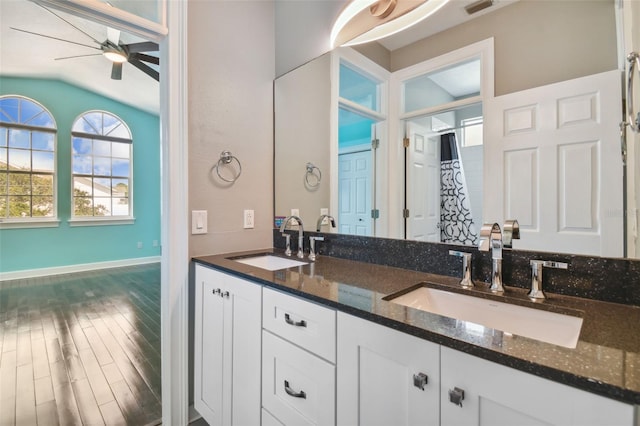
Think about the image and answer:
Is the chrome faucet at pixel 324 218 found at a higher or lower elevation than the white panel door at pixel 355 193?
lower

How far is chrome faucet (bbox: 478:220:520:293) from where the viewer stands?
0.95 m

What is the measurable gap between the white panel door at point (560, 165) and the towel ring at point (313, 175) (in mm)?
981

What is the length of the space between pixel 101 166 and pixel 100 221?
3.34 feet

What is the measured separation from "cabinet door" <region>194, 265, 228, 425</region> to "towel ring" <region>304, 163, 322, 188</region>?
0.81m

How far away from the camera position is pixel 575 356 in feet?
1.87

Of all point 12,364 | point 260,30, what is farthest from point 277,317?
point 12,364

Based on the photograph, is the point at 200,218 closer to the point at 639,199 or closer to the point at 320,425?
the point at 320,425

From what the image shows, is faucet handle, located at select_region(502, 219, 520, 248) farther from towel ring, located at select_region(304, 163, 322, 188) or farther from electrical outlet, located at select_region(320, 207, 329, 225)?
Answer: towel ring, located at select_region(304, 163, 322, 188)

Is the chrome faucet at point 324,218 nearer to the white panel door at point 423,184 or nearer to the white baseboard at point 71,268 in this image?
the white panel door at point 423,184

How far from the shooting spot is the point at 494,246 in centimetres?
100

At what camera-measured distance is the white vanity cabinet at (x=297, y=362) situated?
3.08 feet

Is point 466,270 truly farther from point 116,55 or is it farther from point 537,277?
point 116,55

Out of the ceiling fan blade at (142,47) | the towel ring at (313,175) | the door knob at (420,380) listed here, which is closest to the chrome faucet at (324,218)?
the towel ring at (313,175)

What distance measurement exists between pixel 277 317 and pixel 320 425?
37 centimetres
